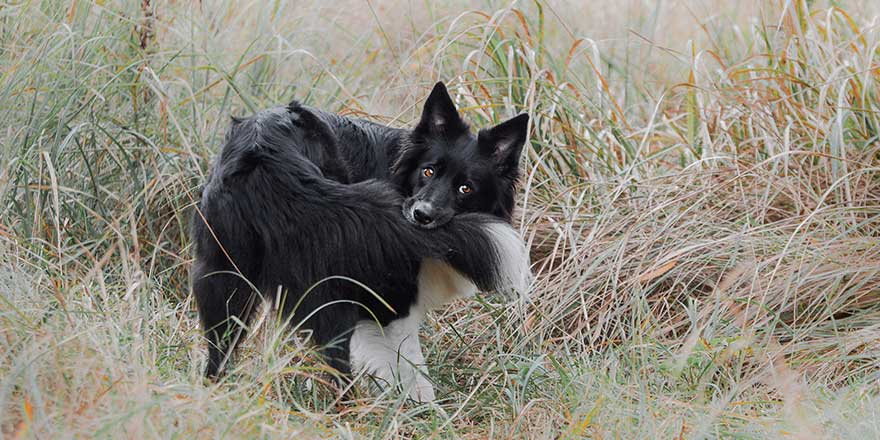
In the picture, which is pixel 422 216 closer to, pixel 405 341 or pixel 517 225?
pixel 405 341

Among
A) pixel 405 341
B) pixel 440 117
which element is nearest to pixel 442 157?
pixel 440 117

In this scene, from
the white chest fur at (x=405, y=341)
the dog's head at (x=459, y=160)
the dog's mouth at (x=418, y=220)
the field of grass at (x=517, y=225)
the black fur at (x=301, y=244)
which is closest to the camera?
the field of grass at (x=517, y=225)

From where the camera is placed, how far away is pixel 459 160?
344 cm

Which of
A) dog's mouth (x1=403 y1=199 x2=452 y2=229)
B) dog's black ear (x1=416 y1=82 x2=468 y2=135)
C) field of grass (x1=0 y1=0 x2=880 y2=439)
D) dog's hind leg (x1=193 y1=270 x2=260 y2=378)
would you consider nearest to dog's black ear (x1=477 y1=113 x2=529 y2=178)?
dog's black ear (x1=416 y1=82 x2=468 y2=135)

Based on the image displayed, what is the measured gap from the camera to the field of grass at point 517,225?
2.72 metres

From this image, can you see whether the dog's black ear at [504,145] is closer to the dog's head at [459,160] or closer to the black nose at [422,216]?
the dog's head at [459,160]

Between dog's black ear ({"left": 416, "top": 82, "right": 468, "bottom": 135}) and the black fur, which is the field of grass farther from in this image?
dog's black ear ({"left": 416, "top": 82, "right": 468, "bottom": 135})

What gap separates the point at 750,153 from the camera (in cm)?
446

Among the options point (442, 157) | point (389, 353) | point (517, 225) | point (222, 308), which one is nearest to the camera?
point (222, 308)

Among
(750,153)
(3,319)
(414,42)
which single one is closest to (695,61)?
(750,153)

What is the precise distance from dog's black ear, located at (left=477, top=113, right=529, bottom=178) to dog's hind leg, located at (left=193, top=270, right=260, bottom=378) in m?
1.05

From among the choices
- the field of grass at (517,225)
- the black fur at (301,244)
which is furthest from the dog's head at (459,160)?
the field of grass at (517,225)

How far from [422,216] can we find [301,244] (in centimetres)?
43

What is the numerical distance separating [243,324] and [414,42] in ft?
10.1
